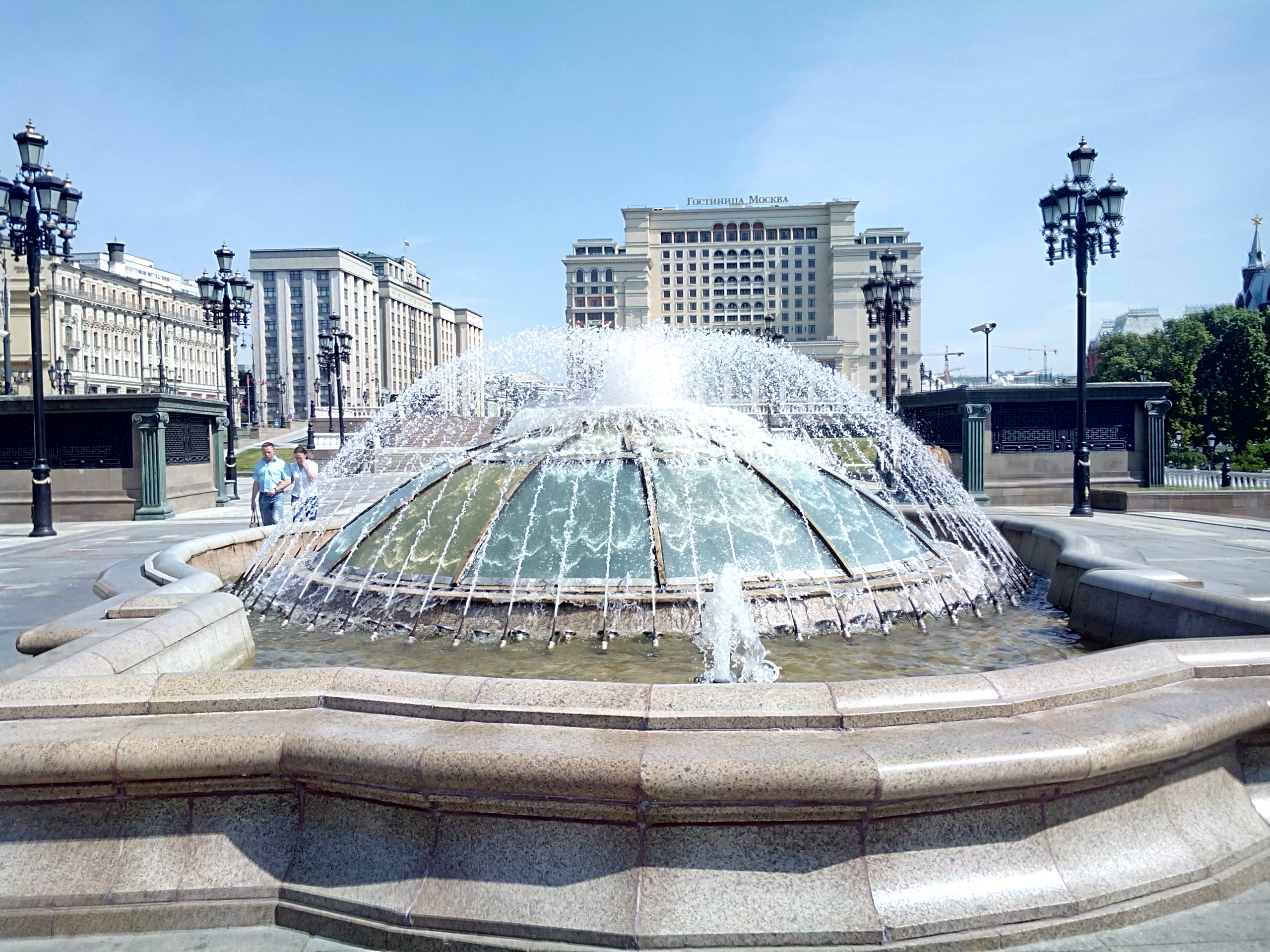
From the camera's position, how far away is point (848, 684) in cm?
307

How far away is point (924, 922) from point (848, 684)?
0.76 meters

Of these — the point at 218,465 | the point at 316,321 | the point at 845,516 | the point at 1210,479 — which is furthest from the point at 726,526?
the point at 316,321

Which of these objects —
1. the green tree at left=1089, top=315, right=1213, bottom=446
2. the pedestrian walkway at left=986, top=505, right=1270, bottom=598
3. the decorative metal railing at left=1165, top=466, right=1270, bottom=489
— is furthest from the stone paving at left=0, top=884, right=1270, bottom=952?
the green tree at left=1089, top=315, right=1213, bottom=446

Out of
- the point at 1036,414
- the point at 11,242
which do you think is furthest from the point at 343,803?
the point at 1036,414

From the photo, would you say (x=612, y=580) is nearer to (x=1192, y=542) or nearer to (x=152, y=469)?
(x=1192, y=542)

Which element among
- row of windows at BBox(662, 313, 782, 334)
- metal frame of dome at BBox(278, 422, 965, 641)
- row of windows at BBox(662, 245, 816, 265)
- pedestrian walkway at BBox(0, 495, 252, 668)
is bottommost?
pedestrian walkway at BBox(0, 495, 252, 668)

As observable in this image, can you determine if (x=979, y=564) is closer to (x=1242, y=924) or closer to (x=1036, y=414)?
(x=1242, y=924)

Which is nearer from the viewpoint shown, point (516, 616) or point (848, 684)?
point (848, 684)

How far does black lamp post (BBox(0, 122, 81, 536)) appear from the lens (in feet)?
45.5

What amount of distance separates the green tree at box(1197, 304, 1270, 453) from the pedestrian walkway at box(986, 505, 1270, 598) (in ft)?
134

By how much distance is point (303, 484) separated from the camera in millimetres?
10500

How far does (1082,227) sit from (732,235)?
11898cm

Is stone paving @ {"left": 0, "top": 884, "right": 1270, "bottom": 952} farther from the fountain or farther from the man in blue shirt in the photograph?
the man in blue shirt

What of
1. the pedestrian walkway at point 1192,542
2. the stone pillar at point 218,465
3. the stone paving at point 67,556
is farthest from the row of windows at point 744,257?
the stone paving at point 67,556
